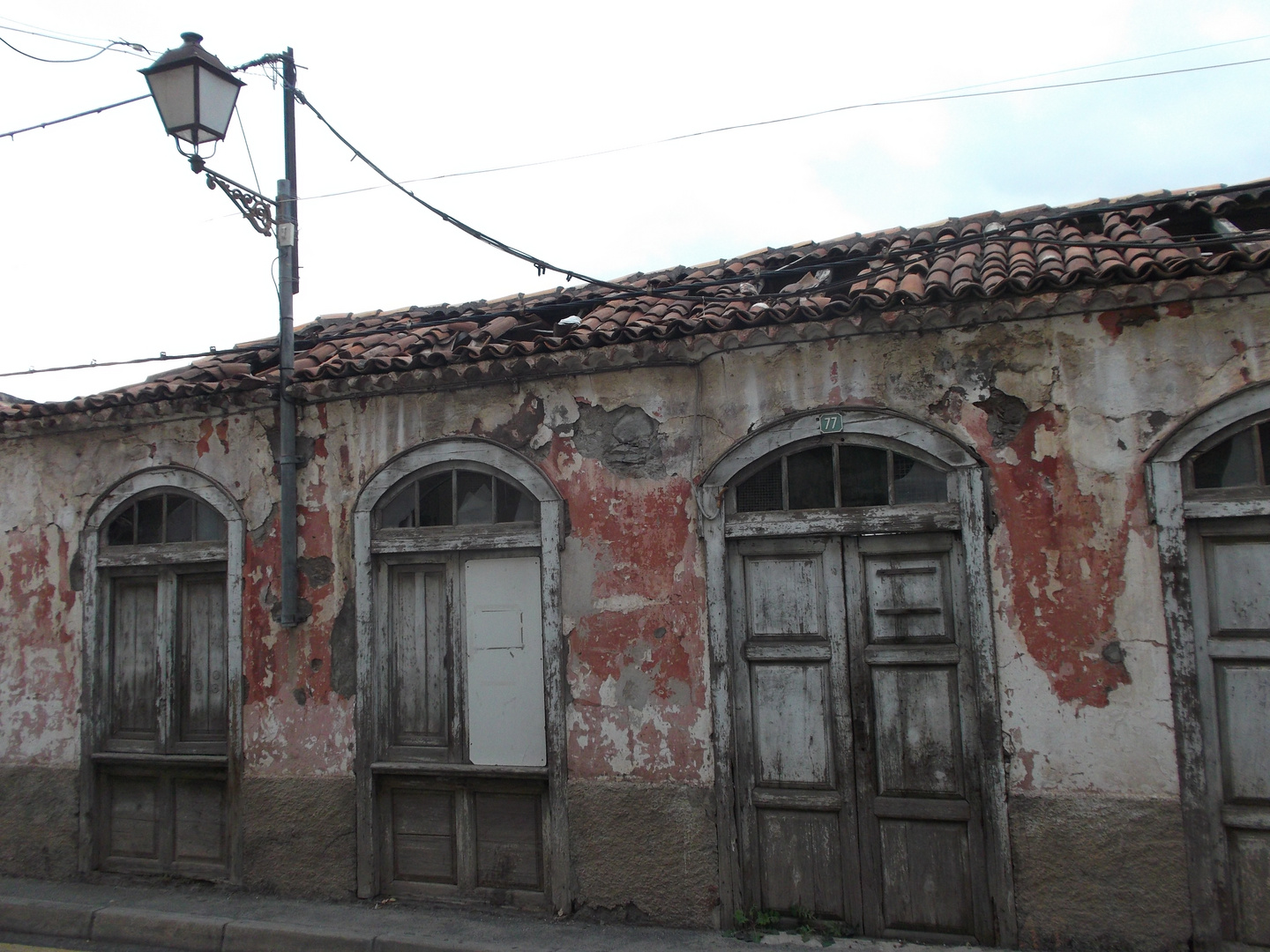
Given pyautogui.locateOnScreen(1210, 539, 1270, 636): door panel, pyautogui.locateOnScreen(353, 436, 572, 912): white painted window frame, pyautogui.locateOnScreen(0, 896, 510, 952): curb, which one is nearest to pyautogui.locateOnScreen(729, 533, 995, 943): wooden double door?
pyautogui.locateOnScreen(353, 436, 572, 912): white painted window frame

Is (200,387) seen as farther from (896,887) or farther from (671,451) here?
(896,887)

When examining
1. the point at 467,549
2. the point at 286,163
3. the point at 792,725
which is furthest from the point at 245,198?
the point at 792,725

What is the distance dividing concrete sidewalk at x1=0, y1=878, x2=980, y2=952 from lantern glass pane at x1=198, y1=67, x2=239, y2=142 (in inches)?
197

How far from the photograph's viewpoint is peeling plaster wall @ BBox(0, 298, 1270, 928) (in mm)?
4637

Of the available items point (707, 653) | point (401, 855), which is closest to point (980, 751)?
point (707, 653)

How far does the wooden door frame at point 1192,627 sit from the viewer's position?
14.4ft

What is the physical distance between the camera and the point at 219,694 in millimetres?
6570

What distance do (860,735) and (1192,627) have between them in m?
1.77

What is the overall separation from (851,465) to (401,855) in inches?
152

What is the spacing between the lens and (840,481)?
5.24 meters

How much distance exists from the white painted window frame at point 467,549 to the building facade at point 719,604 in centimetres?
2

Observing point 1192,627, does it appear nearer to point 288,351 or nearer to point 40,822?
point 288,351

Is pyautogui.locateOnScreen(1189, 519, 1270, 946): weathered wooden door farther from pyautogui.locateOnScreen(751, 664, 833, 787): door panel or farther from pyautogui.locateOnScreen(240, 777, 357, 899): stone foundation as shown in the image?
pyautogui.locateOnScreen(240, 777, 357, 899): stone foundation

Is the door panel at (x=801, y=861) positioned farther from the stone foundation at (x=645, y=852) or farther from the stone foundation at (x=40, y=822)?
the stone foundation at (x=40, y=822)
